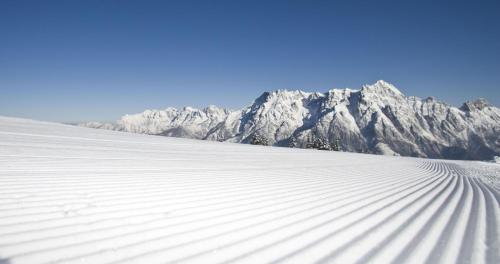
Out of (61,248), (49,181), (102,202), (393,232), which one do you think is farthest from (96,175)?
(393,232)

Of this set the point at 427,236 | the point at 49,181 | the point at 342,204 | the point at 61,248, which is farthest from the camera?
the point at 342,204

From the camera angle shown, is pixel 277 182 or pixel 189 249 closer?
pixel 189 249

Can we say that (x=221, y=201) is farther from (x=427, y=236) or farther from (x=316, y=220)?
(x=427, y=236)

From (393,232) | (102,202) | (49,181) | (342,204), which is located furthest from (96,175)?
(393,232)

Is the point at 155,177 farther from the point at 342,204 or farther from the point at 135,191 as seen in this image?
the point at 342,204

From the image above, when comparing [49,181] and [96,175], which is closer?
[49,181]

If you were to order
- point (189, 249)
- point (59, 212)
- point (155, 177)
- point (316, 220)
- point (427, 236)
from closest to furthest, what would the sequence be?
1. point (189, 249)
2. point (59, 212)
3. point (427, 236)
4. point (316, 220)
5. point (155, 177)

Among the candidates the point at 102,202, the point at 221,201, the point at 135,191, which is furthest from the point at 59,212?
the point at 221,201

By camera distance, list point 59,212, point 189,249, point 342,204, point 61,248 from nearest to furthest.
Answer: point 61,248 < point 189,249 < point 59,212 < point 342,204

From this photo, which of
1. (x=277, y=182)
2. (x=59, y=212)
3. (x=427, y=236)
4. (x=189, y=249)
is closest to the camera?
(x=189, y=249)

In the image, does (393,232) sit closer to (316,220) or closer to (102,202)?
(316,220)
